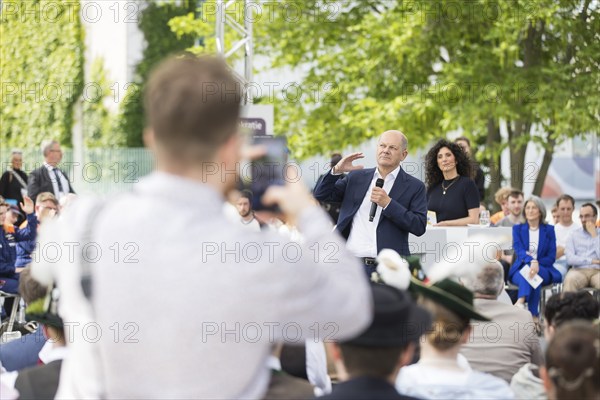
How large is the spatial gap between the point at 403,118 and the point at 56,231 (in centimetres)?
1445

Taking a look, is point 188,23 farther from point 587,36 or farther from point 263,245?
point 263,245

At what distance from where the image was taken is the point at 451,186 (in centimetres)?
838

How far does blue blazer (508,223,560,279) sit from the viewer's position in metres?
10.2

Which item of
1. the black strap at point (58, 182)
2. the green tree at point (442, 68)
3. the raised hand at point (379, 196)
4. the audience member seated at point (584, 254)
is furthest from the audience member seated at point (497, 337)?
the green tree at point (442, 68)

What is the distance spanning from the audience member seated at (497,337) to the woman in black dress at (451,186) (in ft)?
11.1

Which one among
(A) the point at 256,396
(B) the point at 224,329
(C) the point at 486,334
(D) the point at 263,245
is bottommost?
(C) the point at 486,334

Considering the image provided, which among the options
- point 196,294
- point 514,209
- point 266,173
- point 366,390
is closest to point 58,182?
point 514,209

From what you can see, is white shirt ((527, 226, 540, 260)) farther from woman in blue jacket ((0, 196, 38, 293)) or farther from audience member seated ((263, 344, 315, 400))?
audience member seated ((263, 344, 315, 400))

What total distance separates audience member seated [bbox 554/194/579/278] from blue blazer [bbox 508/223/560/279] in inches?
28.0

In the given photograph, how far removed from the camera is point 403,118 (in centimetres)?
1672

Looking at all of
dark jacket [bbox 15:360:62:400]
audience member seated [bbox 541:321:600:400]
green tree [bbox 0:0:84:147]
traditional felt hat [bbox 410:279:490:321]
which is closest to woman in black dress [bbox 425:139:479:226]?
traditional felt hat [bbox 410:279:490:321]

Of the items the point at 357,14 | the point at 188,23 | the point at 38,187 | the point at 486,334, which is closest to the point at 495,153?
the point at 357,14

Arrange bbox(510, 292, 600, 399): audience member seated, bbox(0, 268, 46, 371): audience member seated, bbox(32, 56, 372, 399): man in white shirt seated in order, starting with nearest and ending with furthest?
bbox(32, 56, 372, 399): man in white shirt seated → bbox(510, 292, 600, 399): audience member seated → bbox(0, 268, 46, 371): audience member seated

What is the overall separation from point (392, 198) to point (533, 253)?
161 inches
